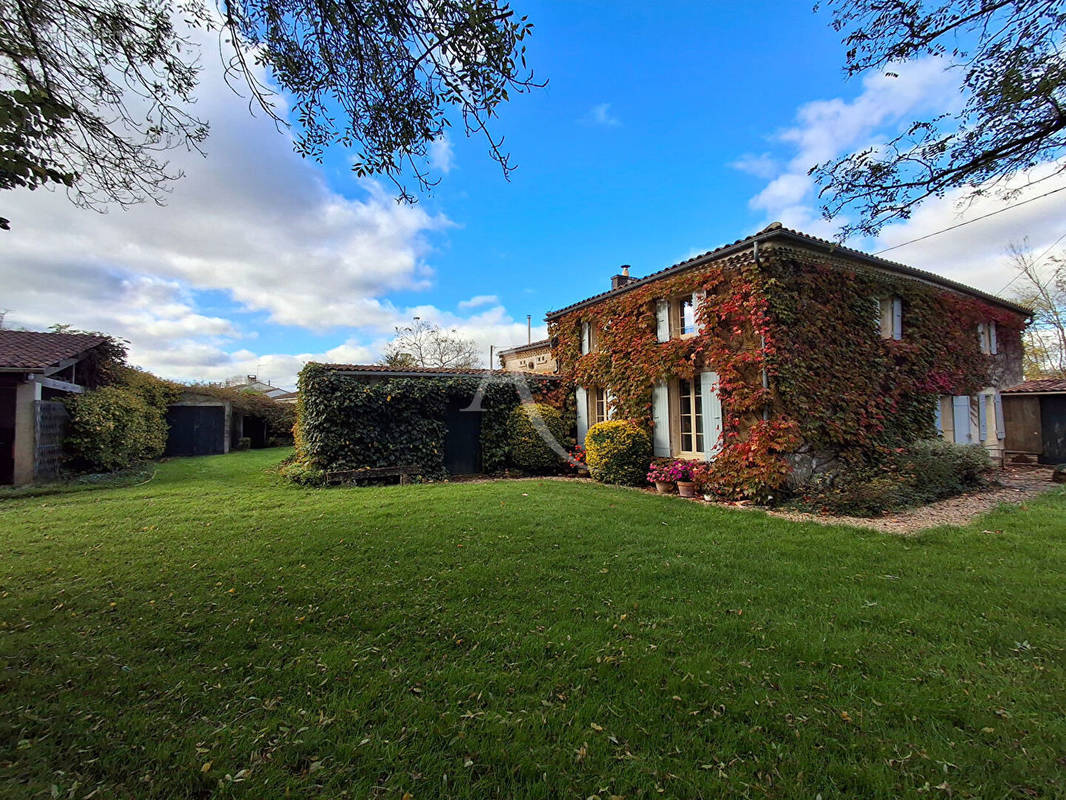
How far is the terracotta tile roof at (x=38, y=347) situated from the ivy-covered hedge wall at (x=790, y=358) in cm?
1295

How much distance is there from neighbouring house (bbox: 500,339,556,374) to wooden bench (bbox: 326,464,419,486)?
10015 mm

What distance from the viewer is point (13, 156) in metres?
2.46

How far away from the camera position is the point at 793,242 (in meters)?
8.11

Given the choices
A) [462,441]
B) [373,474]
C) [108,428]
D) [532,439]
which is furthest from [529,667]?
[108,428]

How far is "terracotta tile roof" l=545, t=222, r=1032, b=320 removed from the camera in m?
7.76

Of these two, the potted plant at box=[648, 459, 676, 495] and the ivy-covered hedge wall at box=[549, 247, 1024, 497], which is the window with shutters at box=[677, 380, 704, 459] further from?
the potted plant at box=[648, 459, 676, 495]

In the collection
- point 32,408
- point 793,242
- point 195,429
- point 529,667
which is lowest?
point 529,667

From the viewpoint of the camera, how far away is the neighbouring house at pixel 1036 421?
12359 mm

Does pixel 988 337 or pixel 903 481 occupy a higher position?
pixel 988 337

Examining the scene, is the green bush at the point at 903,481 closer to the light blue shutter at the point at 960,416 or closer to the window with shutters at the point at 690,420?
the light blue shutter at the point at 960,416

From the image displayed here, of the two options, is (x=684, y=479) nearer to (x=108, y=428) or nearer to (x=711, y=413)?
(x=711, y=413)

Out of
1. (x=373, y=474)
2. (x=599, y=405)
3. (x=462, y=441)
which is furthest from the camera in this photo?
(x=599, y=405)

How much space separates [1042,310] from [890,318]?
18505 mm

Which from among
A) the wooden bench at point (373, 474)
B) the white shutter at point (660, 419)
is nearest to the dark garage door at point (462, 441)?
the wooden bench at point (373, 474)
